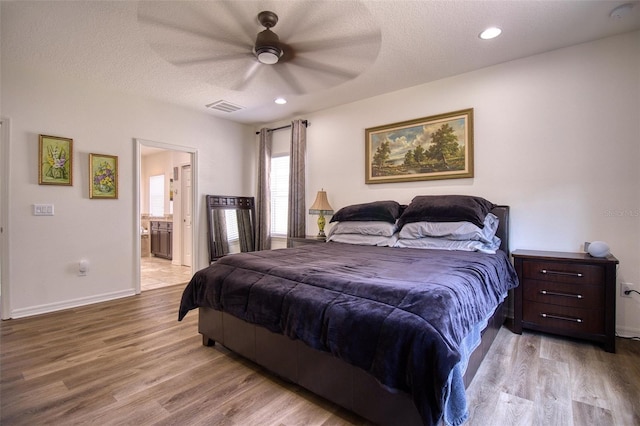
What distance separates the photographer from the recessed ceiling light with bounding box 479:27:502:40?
247cm

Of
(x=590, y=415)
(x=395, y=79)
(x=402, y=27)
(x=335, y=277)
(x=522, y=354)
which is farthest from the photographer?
(x=395, y=79)

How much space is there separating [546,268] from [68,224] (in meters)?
4.82

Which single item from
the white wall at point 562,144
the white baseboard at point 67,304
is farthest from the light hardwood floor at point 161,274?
the white wall at point 562,144

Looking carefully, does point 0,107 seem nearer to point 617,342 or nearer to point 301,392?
point 301,392

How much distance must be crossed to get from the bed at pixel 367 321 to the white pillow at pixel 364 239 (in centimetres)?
68

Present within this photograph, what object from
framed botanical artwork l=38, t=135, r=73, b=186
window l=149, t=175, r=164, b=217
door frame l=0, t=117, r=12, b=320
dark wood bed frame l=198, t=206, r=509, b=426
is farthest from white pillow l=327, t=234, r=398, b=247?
window l=149, t=175, r=164, b=217

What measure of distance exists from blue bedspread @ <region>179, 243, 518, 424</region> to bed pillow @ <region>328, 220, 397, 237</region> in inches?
30.1

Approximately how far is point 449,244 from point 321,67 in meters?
1.89

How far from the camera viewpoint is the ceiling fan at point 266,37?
181cm

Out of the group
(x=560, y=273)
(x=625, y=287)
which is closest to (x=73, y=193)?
(x=560, y=273)

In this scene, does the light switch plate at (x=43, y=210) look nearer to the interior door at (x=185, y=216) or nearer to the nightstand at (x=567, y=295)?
the interior door at (x=185, y=216)

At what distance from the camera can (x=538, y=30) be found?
8.15 feet

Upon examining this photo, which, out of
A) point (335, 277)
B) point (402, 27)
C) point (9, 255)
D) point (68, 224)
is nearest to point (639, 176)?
point (402, 27)

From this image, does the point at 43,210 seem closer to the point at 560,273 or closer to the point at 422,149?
the point at 422,149
